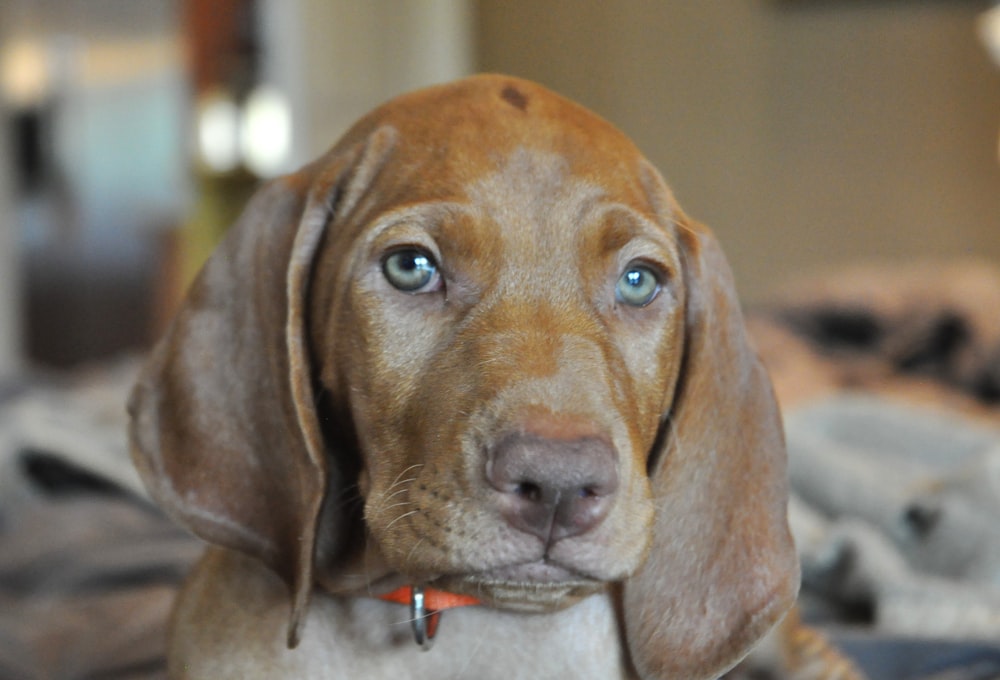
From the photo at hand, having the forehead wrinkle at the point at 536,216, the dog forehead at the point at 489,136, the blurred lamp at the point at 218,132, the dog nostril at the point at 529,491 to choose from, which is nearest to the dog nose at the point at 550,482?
the dog nostril at the point at 529,491

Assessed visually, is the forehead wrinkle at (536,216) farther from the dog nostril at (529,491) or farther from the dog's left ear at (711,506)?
the dog nostril at (529,491)

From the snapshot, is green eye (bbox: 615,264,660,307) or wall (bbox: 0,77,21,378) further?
wall (bbox: 0,77,21,378)

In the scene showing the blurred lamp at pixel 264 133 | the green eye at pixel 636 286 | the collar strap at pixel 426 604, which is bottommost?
the blurred lamp at pixel 264 133

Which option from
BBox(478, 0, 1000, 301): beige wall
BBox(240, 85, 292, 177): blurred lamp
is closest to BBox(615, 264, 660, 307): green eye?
BBox(478, 0, 1000, 301): beige wall

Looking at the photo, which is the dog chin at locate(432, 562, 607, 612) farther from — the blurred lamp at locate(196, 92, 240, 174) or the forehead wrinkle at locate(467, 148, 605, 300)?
the blurred lamp at locate(196, 92, 240, 174)

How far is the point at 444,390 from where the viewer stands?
1.41 m

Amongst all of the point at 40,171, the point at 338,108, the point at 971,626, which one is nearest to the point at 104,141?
the point at 40,171

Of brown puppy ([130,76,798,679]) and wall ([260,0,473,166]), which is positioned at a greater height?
brown puppy ([130,76,798,679])

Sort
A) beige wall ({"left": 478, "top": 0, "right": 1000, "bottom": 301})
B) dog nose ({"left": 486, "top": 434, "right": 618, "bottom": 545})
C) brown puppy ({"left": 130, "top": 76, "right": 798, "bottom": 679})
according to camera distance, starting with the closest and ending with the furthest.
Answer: dog nose ({"left": 486, "top": 434, "right": 618, "bottom": 545}) < brown puppy ({"left": 130, "top": 76, "right": 798, "bottom": 679}) < beige wall ({"left": 478, "top": 0, "right": 1000, "bottom": 301})

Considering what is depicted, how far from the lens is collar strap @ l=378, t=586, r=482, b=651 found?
152 cm

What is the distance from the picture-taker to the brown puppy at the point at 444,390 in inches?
58.2

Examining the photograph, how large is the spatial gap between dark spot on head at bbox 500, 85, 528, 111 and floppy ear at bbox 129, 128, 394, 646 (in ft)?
0.58

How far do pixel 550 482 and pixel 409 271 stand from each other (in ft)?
1.37

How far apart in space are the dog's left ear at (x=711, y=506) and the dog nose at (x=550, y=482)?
357 mm
